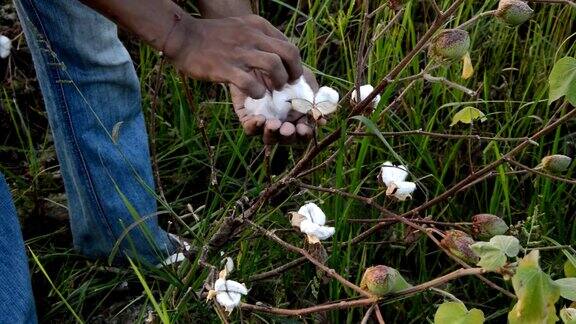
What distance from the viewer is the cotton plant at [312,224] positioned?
47.6 inches

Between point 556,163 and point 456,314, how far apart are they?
0.41 m

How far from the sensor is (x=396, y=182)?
4.44 ft

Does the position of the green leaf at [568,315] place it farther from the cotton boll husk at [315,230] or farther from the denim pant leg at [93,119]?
the denim pant leg at [93,119]

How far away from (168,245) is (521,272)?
106 centimetres

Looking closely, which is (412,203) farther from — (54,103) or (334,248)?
(54,103)

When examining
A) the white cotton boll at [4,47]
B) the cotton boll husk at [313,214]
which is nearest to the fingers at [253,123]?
the cotton boll husk at [313,214]

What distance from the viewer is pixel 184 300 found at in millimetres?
1436

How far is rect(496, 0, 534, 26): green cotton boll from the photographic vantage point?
3.58 ft

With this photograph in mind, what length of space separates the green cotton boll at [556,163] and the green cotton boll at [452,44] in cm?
27

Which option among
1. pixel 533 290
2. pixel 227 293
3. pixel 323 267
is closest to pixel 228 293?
pixel 227 293

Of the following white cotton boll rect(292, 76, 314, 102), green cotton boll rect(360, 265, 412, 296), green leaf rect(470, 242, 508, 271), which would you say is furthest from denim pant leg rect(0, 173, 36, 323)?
green leaf rect(470, 242, 508, 271)

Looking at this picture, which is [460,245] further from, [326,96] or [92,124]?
[92,124]

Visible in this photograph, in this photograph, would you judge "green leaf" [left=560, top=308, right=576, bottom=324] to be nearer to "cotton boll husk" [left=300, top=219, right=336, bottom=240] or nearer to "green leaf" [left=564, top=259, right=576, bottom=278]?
"green leaf" [left=564, top=259, right=576, bottom=278]

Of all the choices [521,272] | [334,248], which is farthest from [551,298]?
[334,248]
